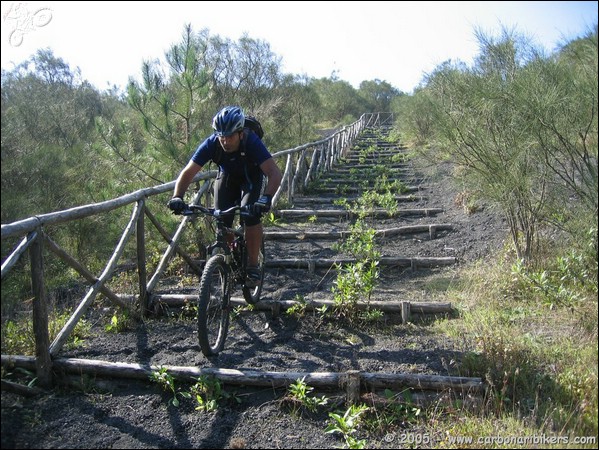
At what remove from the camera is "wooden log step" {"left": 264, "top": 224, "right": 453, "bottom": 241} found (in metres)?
7.67

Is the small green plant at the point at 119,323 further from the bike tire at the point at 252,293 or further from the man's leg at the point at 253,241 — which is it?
the man's leg at the point at 253,241

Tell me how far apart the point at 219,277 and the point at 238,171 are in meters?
0.98

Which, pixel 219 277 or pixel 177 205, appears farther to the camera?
pixel 219 277

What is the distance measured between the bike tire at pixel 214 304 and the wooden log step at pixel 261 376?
37cm

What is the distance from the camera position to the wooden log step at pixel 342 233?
7.67m

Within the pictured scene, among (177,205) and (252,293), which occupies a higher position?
(177,205)

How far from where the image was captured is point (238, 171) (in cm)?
437

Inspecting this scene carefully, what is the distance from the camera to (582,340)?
335 cm

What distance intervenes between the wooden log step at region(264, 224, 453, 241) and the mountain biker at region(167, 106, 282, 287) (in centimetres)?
331

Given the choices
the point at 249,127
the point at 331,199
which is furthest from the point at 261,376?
the point at 331,199

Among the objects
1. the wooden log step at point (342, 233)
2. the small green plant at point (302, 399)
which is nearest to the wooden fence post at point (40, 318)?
the small green plant at point (302, 399)

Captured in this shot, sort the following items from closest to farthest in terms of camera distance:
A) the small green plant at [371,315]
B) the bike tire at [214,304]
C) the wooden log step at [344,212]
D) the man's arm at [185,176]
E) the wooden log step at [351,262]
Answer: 1. the bike tire at [214,304]
2. the man's arm at [185,176]
3. the small green plant at [371,315]
4. the wooden log step at [351,262]
5. the wooden log step at [344,212]

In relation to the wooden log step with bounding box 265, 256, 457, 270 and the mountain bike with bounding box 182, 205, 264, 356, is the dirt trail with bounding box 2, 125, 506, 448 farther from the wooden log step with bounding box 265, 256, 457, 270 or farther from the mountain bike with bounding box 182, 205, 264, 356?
the mountain bike with bounding box 182, 205, 264, 356

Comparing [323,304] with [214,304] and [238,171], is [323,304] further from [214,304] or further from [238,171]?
[238,171]
